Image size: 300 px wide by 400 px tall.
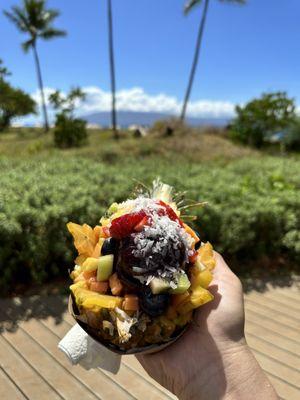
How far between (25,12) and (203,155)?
20.0m

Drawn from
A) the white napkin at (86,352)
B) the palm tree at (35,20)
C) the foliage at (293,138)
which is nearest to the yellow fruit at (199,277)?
the white napkin at (86,352)

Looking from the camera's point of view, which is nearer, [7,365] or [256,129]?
[7,365]

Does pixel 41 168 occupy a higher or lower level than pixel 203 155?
higher

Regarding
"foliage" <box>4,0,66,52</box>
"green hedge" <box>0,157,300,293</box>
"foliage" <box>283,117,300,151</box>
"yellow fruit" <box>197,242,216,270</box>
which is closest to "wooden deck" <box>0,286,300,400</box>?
"green hedge" <box>0,157,300,293</box>

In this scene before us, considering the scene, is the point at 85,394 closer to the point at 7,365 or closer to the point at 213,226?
the point at 7,365

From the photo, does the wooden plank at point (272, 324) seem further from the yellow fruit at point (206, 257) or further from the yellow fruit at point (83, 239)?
the yellow fruit at point (83, 239)

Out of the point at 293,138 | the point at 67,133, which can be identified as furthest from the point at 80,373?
the point at 293,138

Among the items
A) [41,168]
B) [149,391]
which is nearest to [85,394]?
[149,391]

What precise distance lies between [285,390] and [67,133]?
1466 centimetres

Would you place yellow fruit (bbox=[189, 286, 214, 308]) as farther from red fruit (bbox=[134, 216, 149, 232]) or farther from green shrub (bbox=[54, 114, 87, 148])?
green shrub (bbox=[54, 114, 87, 148])

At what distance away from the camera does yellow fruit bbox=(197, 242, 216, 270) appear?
123cm

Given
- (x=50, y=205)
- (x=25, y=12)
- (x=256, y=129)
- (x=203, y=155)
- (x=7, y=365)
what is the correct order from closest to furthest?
(x=7, y=365), (x=50, y=205), (x=203, y=155), (x=256, y=129), (x=25, y=12)

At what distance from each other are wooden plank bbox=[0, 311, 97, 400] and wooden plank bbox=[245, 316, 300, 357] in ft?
4.50

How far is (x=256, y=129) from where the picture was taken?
1872cm
